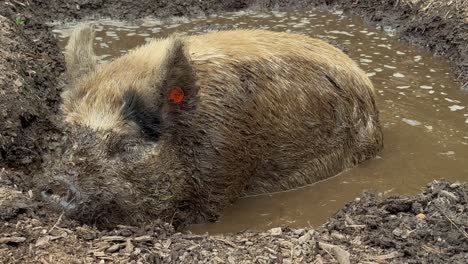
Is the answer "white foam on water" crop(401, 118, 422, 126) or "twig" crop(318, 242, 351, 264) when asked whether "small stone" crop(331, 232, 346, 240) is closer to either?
"twig" crop(318, 242, 351, 264)

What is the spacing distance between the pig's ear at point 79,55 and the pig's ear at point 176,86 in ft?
3.18

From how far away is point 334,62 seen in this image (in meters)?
6.36

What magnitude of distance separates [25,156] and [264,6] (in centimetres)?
765

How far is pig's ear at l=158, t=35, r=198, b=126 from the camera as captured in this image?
4.87 meters

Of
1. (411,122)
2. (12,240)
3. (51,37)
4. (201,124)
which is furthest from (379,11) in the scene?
(12,240)

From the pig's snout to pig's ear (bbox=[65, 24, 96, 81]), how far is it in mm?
1367

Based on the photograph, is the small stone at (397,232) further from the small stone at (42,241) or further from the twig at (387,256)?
the small stone at (42,241)

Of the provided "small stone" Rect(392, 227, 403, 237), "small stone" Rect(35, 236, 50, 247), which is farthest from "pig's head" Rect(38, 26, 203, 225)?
"small stone" Rect(392, 227, 403, 237)

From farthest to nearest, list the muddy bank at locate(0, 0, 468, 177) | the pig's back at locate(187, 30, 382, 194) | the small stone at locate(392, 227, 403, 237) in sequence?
the muddy bank at locate(0, 0, 468, 177), the pig's back at locate(187, 30, 382, 194), the small stone at locate(392, 227, 403, 237)

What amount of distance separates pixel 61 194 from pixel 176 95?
3.86 ft

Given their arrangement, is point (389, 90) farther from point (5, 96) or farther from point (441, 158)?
point (5, 96)

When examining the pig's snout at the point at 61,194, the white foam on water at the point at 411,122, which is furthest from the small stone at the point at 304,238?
the white foam on water at the point at 411,122

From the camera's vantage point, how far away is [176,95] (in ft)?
16.5

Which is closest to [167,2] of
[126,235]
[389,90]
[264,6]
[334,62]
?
[264,6]
